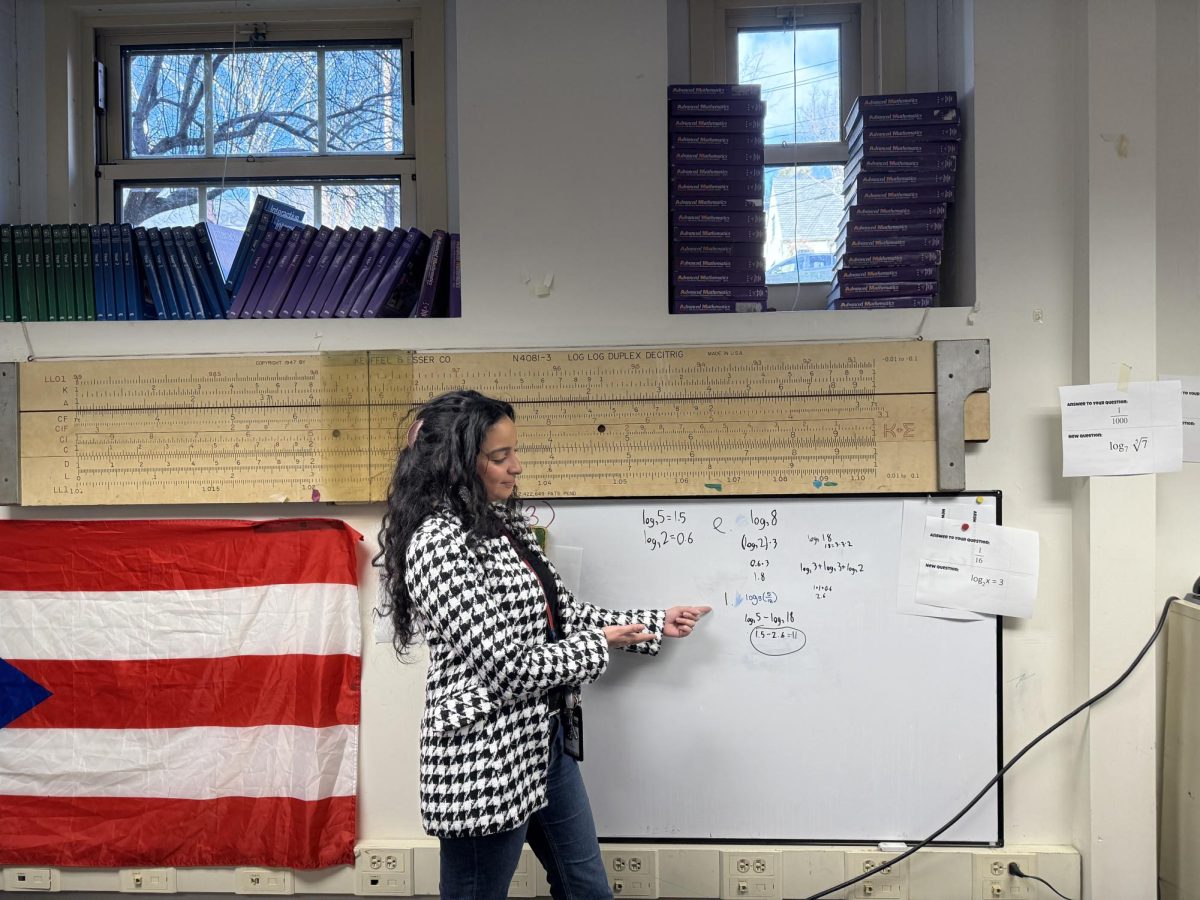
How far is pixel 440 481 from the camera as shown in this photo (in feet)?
4.91

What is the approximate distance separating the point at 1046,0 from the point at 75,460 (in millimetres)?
2826

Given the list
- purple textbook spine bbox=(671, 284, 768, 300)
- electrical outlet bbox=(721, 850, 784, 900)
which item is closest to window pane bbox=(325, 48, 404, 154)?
purple textbook spine bbox=(671, 284, 768, 300)

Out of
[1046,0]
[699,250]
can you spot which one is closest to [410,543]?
[699,250]

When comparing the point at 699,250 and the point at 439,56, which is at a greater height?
the point at 439,56

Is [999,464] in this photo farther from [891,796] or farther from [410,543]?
[410,543]

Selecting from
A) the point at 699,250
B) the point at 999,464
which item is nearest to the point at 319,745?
the point at 699,250

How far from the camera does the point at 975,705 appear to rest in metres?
2.07

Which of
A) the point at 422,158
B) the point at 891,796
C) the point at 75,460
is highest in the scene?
the point at 422,158

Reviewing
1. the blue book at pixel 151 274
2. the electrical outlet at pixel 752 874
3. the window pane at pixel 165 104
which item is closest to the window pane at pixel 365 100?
the window pane at pixel 165 104

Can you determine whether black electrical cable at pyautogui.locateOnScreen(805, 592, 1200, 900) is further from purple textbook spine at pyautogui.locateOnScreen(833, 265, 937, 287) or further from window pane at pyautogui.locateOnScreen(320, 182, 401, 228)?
window pane at pyautogui.locateOnScreen(320, 182, 401, 228)

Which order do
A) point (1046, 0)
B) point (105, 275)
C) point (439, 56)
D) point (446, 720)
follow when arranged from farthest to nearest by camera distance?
point (439, 56) < point (105, 275) < point (1046, 0) < point (446, 720)

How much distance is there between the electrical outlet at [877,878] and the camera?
6.77 ft

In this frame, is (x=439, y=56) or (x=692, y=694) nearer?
(x=692, y=694)

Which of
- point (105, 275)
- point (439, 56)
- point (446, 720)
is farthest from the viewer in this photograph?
point (439, 56)
